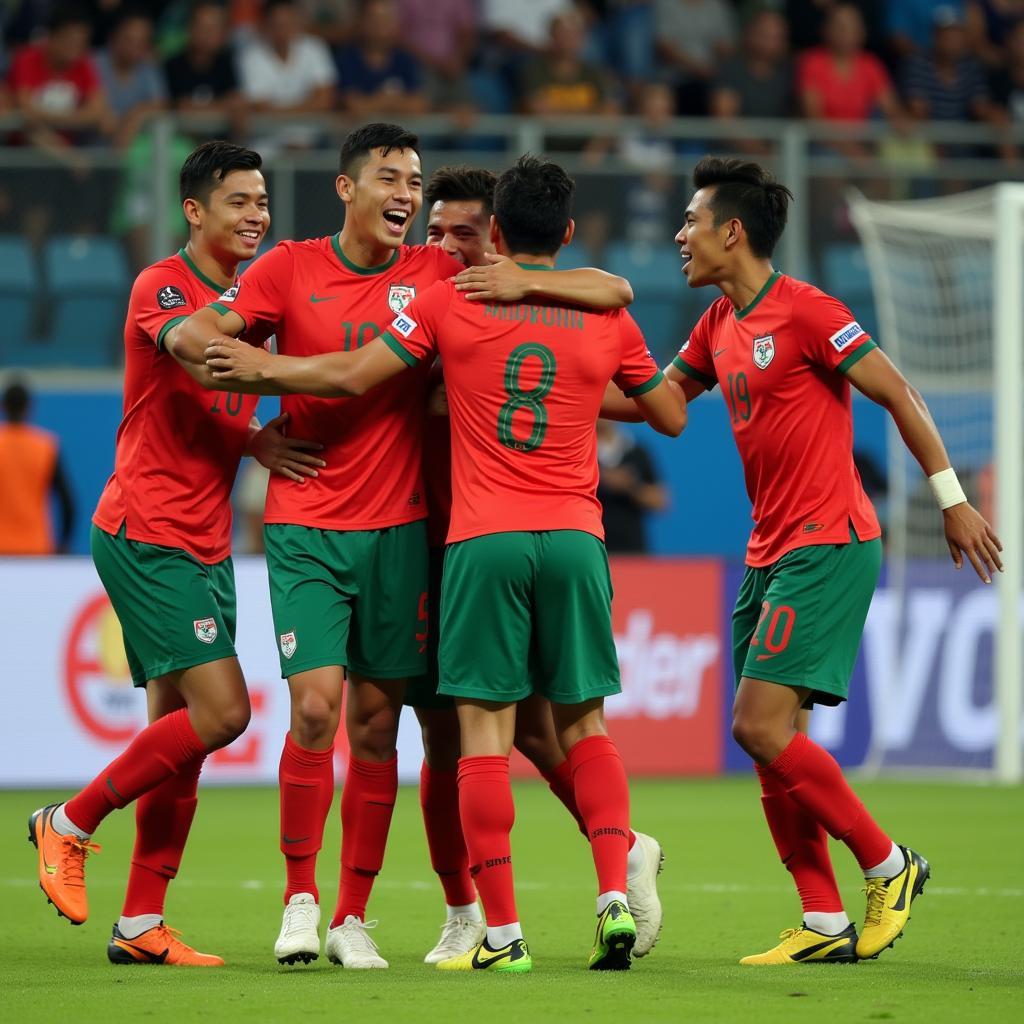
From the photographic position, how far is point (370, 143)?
5980mm

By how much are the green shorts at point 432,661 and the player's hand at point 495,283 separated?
3.04 feet

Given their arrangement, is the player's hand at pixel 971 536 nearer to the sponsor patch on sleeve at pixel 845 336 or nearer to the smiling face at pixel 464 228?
the sponsor patch on sleeve at pixel 845 336

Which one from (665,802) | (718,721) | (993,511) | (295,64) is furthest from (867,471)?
(295,64)

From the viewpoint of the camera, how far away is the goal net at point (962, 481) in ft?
40.1

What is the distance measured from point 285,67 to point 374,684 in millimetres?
10480

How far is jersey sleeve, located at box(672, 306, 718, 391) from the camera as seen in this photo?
20.9 ft

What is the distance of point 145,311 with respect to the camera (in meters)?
6.06

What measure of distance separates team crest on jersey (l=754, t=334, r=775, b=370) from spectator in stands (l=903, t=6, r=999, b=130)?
1127 centimetres

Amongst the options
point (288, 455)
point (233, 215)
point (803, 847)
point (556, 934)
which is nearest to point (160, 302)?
point (233, 215)

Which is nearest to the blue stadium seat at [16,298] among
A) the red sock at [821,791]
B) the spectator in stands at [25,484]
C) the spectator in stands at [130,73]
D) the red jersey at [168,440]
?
the spectator in stands at [25,484]

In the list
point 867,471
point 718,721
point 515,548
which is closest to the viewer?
point 515,548

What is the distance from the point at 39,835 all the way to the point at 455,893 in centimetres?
132

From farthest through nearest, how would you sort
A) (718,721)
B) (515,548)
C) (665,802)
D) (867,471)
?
1. (867,471)
2. (718,721)
3. (665,802)
4. (515,548)

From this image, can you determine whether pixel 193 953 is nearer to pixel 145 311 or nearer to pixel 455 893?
pixel 455 893
